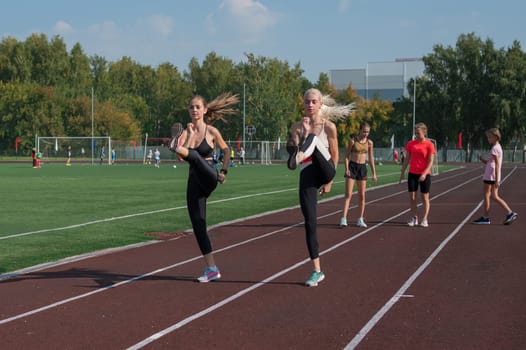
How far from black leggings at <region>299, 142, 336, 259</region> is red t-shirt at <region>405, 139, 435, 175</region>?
6302mm

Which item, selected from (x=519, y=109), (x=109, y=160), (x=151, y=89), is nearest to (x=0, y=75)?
(x=151, y=89)

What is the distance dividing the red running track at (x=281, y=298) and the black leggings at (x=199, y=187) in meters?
0.58

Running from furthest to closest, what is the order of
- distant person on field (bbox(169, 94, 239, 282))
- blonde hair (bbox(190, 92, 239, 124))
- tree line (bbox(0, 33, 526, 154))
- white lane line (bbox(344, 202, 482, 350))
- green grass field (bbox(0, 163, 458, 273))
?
1. tree line (bbox(0, 33, 526, 154))
2. green grass field (bbox(0, 163, 458, 273))
3. blonde hair (bbox(190, 92, 239, 124))
4. distant person on field (bbox(169, 94, 239, 282))
5. white lane line (bbox(344, 202, 482, 350))

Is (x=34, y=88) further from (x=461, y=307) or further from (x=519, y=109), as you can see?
(x=461, y=307)

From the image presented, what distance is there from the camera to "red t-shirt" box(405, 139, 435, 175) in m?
13.3

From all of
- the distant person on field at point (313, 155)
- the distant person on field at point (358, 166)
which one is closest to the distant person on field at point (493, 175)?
the distant person on field at point (358, 166)

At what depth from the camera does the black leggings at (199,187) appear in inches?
291

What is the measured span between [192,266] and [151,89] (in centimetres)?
10224

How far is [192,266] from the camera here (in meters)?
8.76

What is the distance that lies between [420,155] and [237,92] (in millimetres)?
71387

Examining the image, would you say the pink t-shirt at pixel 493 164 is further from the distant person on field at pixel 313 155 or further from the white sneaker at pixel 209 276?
the white sneaker at pixel 209 276

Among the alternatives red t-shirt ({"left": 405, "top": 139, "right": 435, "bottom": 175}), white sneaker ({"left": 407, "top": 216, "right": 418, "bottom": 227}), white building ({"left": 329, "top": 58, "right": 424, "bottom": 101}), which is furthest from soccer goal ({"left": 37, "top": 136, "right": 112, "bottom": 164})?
white sneaker ({"left": 407, "top": 216, "right": 418, "bottom": 227})

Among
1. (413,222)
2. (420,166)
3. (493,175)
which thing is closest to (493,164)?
(493,175)

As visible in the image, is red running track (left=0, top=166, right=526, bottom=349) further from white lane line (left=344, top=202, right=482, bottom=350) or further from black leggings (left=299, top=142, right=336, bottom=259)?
black leggings (left=299, top=142, right=336, bottom=259)
